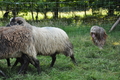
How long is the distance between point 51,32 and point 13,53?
4.20 ft

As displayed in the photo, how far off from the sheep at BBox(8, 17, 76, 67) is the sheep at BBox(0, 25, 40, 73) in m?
0.25

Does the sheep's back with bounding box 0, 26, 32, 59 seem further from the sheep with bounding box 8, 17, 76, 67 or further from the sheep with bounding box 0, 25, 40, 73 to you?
the sheep with bounding box 8, 17, 76, 67

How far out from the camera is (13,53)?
498 centimetres

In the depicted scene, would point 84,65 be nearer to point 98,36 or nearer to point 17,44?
point 17,44

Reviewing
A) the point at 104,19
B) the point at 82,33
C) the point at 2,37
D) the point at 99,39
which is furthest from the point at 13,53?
the point at 104,19

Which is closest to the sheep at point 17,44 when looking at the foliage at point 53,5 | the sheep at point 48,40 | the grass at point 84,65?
the sheep at point 48,40

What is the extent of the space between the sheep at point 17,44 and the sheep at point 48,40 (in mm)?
246

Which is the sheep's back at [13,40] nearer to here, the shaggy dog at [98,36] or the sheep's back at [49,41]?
the sheep's back at [49,41]

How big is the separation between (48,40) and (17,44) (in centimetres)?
94

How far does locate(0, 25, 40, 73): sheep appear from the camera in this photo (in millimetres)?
4895

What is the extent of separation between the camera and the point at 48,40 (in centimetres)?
565

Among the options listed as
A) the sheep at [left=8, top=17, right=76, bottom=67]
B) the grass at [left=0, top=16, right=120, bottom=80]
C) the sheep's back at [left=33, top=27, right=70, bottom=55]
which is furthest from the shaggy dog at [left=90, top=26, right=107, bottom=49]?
the sheep's back at [left=33, top=27, right=70, bottom=55]

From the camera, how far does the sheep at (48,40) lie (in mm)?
5484

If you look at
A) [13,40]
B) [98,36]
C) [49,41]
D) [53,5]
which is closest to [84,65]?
[49,41]
